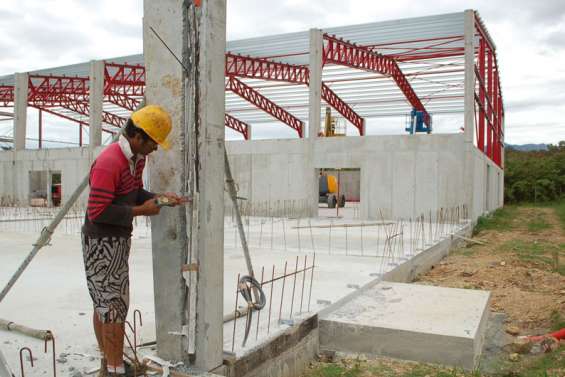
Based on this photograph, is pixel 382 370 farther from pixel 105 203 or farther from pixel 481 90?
pixel 481 90

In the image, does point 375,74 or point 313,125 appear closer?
point 313,125

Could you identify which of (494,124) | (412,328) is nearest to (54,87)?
(494,124)

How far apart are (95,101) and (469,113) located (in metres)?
14.2

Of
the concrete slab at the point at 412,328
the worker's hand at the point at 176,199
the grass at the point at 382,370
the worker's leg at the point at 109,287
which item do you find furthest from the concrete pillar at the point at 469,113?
the worker's leg at the point at 109,287

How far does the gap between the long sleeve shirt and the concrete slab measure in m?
2.30

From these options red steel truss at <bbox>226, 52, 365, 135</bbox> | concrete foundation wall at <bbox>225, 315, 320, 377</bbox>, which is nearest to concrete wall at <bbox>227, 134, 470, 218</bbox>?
red steel truss at <bbox>226, 52, 365, 135</bbox>

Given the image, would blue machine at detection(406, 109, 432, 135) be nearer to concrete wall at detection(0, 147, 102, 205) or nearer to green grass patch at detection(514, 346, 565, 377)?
concrete wall at detection(0, 147, 102, 205)

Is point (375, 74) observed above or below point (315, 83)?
above

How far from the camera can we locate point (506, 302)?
655 cm

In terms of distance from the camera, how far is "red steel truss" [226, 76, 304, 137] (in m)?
25.7

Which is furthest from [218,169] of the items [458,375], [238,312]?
[458,375]

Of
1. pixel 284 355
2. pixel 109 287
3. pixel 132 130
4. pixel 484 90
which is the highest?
pixel 484 90

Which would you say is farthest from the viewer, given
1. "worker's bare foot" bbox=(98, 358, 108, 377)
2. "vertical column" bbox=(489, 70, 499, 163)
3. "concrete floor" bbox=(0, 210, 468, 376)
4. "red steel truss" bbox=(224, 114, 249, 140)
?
"red steel truss" bbox=(224, 114, 249, 140)

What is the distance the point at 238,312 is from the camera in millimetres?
4246
